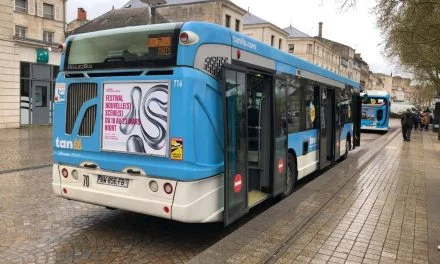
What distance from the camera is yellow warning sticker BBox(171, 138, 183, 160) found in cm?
490

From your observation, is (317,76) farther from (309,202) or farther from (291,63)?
(309,202)

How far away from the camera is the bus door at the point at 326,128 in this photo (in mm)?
10359

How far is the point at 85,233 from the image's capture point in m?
5.82

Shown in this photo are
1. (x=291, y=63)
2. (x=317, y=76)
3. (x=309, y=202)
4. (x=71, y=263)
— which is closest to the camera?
(x=71, y=263)

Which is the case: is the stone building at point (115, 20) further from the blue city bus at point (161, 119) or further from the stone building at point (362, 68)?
the stone building at point (362, 68)

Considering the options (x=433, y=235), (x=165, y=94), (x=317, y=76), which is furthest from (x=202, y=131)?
(x=317, y=76)

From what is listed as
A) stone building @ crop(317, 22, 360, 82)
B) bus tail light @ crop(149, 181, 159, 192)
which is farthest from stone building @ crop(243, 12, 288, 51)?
bus tail light @ crop(149, 181, 159, 192)

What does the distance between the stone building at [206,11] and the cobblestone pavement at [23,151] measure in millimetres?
29111

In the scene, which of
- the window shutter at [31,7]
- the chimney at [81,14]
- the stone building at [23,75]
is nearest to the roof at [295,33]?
the chimney at [81,14]

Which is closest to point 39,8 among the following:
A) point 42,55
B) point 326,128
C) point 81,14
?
point 42,55

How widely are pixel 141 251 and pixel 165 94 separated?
1972 millimetres

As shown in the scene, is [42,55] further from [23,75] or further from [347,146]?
[347,146]

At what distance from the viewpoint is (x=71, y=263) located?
4.74 m

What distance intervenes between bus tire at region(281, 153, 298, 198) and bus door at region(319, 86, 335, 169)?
206cm
